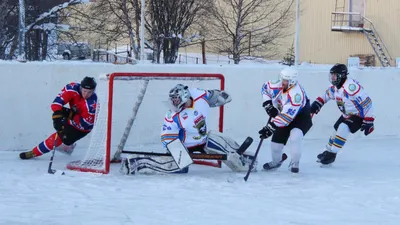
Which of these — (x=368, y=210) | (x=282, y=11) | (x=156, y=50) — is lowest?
(x=368, y=210)

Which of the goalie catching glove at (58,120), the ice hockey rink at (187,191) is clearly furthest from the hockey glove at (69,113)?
the ice hockey rink at (187,191)

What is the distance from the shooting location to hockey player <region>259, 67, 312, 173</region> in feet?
20.1

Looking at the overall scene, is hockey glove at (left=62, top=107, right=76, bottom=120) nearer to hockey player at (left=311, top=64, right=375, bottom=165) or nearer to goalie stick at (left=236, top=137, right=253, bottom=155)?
goalie stick at (left=236, top=137, right=253, bottom=155)

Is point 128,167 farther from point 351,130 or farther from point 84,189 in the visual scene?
point 351,130

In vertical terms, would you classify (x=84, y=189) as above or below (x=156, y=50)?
below

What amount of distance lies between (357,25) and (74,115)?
17.1m

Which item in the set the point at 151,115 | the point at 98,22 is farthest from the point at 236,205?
the point at 98,22

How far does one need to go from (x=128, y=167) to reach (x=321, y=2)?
17.1 m

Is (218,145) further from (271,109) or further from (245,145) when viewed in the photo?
(271,109)

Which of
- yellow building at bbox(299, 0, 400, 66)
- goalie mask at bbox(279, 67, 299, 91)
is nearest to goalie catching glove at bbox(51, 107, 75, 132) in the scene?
goalie mask at bbox(279, 67, 299, 91)

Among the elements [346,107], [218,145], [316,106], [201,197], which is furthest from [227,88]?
[201,197]

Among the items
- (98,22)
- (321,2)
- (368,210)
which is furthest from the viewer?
(321,2)

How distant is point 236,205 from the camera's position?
15.9ft

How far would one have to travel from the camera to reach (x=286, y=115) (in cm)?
611
